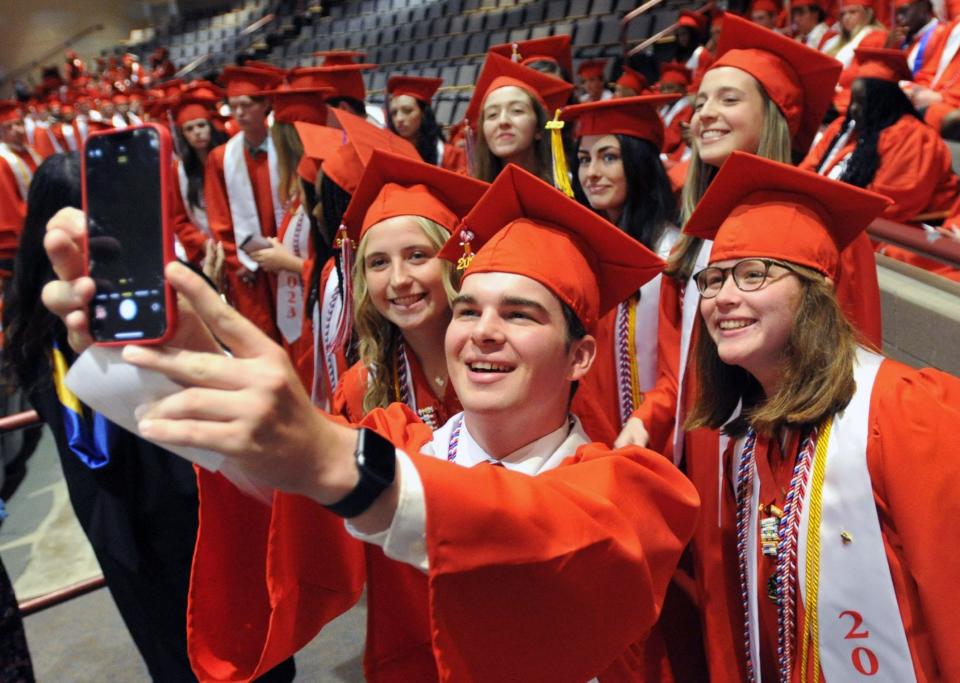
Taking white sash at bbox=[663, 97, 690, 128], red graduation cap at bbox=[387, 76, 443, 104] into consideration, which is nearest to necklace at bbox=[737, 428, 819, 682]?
red graduation cap at bbox=[387, 76, 443, 104]

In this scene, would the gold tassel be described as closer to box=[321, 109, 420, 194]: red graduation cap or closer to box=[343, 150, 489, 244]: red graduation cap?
box=[321, 109, 420, 194]: red graduation cap

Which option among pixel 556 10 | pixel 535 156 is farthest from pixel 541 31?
pixel 535 156

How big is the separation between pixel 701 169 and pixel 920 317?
0.94 m

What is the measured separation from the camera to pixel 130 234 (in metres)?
0.80

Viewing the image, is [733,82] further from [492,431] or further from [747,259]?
[492,431]

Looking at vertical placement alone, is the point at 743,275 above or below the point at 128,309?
below

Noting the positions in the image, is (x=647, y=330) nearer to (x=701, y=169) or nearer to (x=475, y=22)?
(x=701, y=169)

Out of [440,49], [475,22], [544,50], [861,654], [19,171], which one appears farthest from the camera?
[475,22]

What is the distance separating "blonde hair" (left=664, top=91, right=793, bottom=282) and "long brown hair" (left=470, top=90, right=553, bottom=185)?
898 millimetres

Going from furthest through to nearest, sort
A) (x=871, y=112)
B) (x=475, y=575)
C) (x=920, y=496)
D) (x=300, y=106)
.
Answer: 1. (x=300, y=106)
2. (x=871, y=112)
3. (x=920, y=496)
4. (x=475, y=575)

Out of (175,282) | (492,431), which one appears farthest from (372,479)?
(492,431)

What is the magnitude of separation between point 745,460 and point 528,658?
0.94 meters

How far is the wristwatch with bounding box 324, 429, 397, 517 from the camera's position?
0.83 metres

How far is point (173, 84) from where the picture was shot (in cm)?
888
